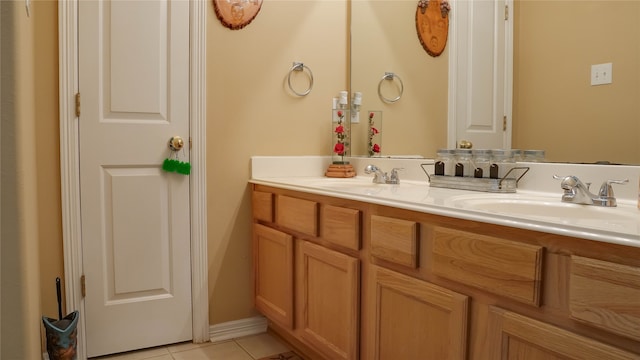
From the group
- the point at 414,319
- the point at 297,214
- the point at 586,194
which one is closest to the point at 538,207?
the point at 586,194

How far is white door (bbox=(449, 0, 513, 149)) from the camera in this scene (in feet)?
5.83

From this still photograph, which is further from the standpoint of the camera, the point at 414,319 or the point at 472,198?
the point at 472,198

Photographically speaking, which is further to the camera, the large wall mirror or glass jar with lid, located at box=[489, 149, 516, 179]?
glass jar with lid, located at box=[489, 149, 516, 179]

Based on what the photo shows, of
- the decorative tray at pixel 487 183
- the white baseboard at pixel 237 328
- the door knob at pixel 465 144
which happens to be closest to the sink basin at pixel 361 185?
the decorative tray at pixel 487 183

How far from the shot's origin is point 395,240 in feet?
4.68

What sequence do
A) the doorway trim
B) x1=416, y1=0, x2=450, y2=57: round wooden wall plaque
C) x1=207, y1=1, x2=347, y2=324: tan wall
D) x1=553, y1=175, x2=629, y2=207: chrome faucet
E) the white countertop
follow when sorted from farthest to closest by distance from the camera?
x1=207, y1=1, x2=347, y2=324: tan wall
x1=416, y1=0, x2=450, y2=57: round wooden wall plaque
the doorway trim
x1=553, y1=175, x2=629, y2=207: chrome faucet
the white countertop

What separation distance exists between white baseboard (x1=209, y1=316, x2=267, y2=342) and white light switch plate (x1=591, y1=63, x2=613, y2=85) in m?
1.89

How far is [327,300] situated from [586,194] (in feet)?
3.12

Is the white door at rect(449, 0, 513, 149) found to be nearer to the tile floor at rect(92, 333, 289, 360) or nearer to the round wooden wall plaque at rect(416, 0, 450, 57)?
the round wooden wall plaque at rect(416, 0, 450, 57)

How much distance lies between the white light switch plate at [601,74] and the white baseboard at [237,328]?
74.2 inches

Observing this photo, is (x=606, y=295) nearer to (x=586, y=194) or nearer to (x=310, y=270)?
(x=586, y=194)

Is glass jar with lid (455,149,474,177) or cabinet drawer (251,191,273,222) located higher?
glass jar with lid (455,149,474,177)

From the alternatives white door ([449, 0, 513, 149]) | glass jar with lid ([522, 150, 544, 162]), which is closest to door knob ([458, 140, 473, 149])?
white door ([449, 0, 513, 149])

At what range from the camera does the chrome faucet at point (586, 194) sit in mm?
1333
